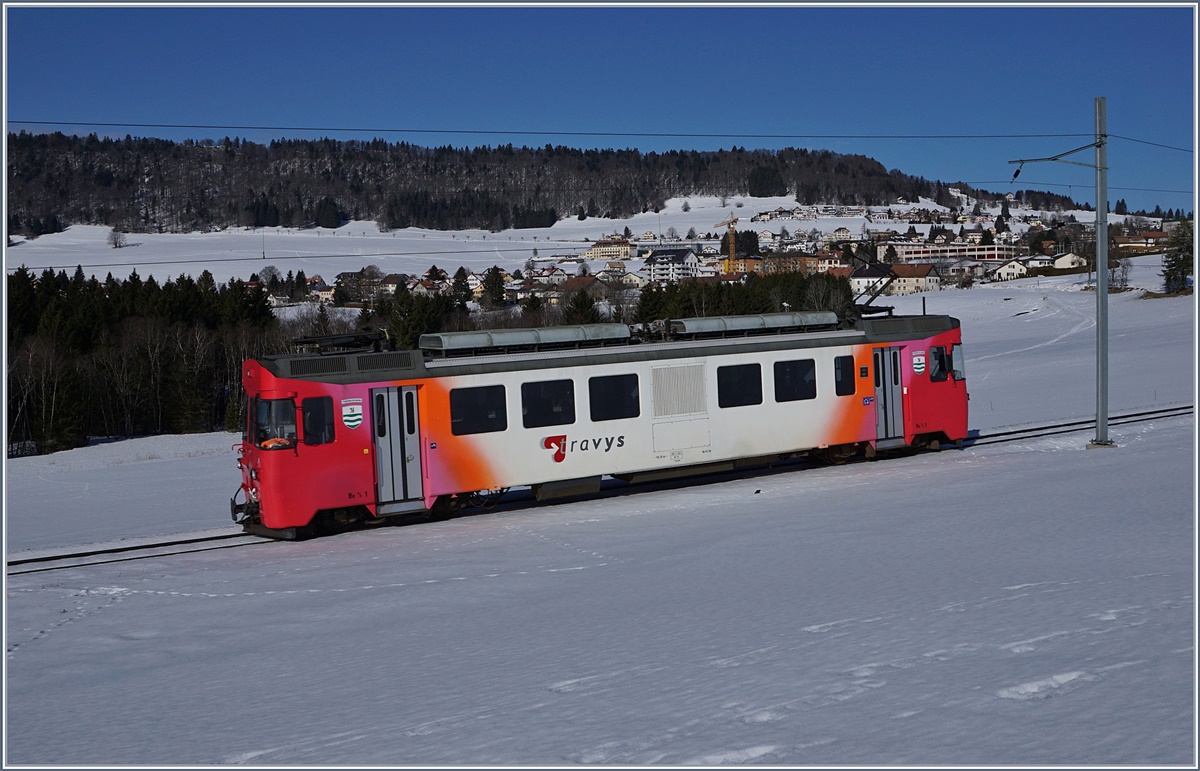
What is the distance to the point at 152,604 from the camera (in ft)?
46.5

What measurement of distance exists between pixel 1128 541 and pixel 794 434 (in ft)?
30.3

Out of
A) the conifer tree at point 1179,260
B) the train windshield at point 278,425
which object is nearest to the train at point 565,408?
the train windshield at point 278,425

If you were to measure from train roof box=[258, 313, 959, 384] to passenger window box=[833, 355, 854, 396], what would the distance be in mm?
380

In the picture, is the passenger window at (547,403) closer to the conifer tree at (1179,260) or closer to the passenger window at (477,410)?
the passenger window at (477,410)

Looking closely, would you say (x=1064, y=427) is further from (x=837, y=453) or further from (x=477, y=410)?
(x=477, y=410)

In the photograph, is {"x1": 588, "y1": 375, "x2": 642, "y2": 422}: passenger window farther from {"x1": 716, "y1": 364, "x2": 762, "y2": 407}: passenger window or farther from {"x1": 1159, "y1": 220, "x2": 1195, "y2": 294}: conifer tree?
{"x1": 1159, "y1": 220, "x2": 1195, "y2": 294}: conifer tree

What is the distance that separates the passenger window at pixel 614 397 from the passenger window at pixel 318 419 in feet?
16.3

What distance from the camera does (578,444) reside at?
20.7m

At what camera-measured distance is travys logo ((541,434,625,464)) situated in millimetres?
Answer: 20406

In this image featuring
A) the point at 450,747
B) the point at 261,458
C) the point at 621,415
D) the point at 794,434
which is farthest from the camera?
the point at 794,434

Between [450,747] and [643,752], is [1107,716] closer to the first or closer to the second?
[643,752]

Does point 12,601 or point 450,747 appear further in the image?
point 12,601

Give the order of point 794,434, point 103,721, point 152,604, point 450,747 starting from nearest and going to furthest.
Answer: point 450,747
point 103,721
point 152,604
point 794,434

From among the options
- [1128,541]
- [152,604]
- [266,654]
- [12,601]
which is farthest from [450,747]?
[1128,541]
